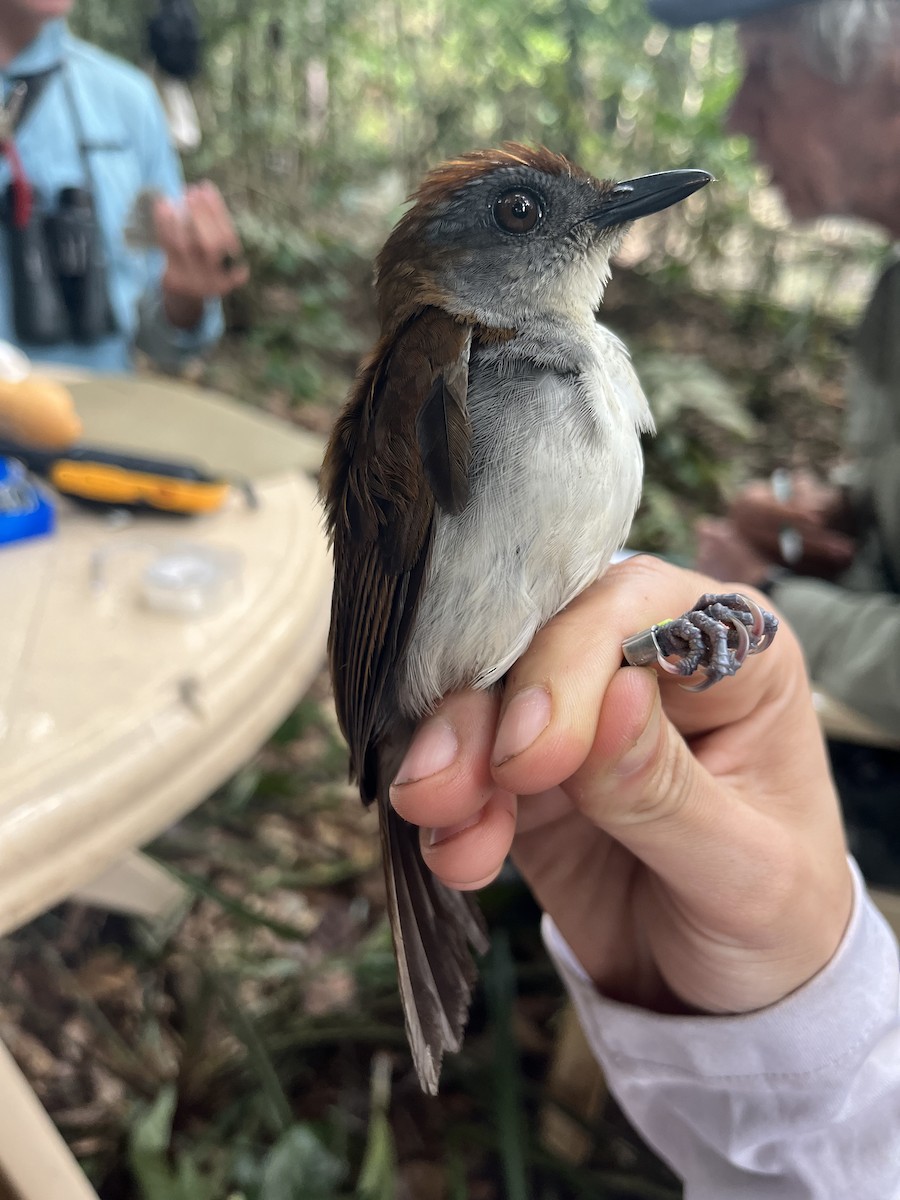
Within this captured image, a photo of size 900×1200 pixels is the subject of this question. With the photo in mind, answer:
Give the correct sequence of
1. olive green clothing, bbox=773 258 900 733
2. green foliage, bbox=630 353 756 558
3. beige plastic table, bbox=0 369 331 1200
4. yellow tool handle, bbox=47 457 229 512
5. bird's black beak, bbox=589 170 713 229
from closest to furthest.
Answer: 1. bird's black beak, bbox=589 170 713 229
2. beige plastic table, bbox=0 369 331 1200
3. yellow tool handle, bbox=47 457 229 512
4. olive green clothing, bbox=773 258 900 733
5. green foliage, bbox=630 353 756 558

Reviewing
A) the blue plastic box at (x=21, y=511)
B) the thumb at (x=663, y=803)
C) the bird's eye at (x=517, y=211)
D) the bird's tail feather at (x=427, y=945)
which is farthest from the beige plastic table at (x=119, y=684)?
the bird's eye at (x=517, y=211)

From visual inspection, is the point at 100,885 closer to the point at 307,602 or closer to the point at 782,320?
the point at 307,602

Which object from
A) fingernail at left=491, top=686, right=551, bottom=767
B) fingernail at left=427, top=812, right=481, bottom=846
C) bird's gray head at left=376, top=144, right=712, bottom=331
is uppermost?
bird's gray head at left=376, top=144, right=712, bottom=331

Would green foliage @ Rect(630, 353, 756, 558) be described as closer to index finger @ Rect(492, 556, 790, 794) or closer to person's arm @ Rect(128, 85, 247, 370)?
person's arm @ Rect(128, 85, 247, 370)

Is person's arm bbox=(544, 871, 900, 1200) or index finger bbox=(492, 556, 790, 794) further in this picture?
person's arm bbox=(544, 871, 900, 1200)

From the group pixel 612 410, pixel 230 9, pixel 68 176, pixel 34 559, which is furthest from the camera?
pixel 230 9

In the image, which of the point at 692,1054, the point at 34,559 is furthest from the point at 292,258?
the point at 692,1054

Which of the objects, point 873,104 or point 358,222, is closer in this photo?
point 873,104

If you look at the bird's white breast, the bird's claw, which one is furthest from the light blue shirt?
the bird's claw
